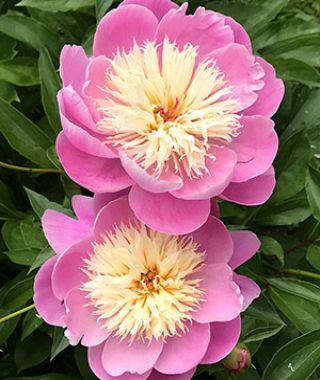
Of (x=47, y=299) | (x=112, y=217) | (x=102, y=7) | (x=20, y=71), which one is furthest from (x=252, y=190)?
(x=20, y=71)

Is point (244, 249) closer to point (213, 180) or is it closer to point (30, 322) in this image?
point (213, 180)

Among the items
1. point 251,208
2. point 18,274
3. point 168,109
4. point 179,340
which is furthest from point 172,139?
point 18,274

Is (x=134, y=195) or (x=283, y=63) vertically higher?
(x=134, y=195)

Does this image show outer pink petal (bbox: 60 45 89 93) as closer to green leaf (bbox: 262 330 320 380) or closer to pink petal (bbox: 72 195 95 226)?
pink petal (bbox: 72 195 95 226)

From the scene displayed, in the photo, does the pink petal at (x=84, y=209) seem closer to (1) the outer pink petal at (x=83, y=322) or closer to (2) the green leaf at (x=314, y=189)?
(1) the outer pink petal at (x=83, y=322)

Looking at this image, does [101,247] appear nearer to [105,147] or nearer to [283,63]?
[105,147]

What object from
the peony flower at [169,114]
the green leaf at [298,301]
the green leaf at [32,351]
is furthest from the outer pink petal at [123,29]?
the green leaf at [32,351]
